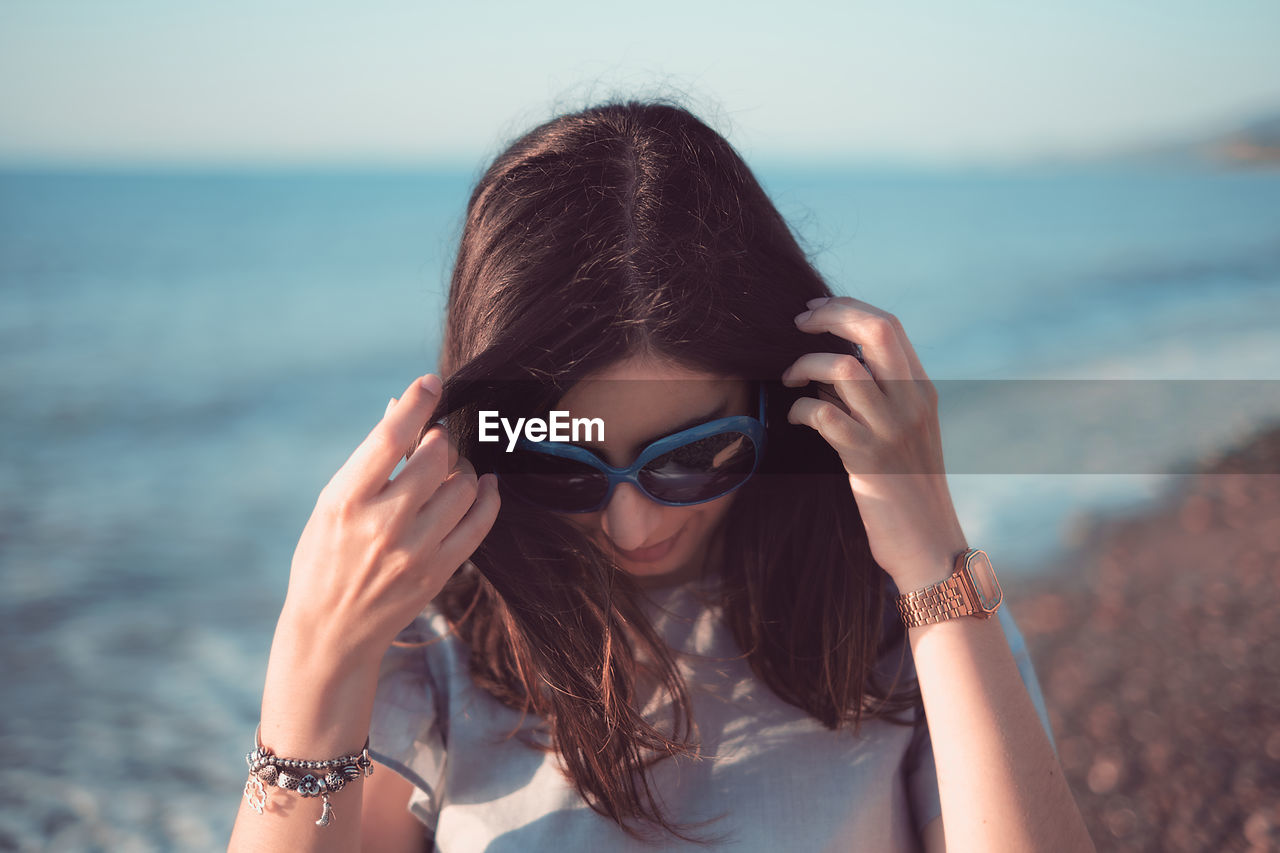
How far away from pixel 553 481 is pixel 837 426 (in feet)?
1.89

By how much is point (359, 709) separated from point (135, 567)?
687 cm

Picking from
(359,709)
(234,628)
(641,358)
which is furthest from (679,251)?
(234,628)

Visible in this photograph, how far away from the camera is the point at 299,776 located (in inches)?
63.7

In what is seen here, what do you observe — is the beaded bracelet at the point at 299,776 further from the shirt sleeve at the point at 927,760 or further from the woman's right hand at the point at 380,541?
the shirt sleeve at the point at 927,760

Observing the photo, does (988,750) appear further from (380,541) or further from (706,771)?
(380,541)

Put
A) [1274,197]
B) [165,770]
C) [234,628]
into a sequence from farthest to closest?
[1274,197], [234,628], [165,770]

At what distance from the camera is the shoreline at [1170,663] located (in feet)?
13.1

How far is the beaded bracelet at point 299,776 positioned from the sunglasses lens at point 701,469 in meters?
0.79

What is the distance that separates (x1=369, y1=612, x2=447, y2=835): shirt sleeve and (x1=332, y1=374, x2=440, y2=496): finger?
62 cm

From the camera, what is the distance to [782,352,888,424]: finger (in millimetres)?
1718

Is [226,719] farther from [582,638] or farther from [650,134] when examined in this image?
[650,134]

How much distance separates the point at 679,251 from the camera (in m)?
1.83

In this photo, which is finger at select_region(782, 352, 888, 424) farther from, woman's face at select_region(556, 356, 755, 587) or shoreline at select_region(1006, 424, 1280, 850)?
shoreline at select_region(1006, 424, 1280, 850)

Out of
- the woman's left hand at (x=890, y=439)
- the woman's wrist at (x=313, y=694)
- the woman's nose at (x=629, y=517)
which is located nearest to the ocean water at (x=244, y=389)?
the woman's left hand at (x=890, y=439)
